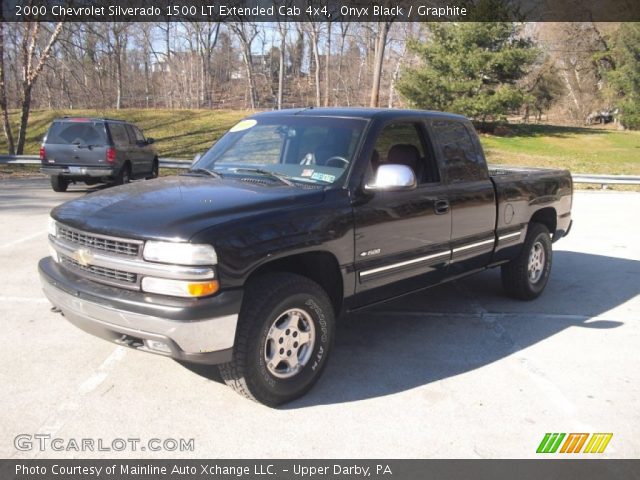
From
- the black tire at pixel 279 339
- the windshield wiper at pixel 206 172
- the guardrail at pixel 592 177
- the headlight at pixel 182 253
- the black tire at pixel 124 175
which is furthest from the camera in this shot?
the guardrail at pixel 592 177

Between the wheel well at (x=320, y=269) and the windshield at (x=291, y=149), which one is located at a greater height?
the windshield at (x=291, y=149)

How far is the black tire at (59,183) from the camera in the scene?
44.4 feet

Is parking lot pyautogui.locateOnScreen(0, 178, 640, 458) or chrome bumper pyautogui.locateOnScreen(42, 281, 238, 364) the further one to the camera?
parking lot pyautogui.locateOnScreen(0, 178, 640, 458)

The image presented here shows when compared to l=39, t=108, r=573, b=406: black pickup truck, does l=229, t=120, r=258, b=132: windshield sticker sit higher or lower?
higher

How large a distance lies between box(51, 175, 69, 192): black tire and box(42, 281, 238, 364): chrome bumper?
11.3 m

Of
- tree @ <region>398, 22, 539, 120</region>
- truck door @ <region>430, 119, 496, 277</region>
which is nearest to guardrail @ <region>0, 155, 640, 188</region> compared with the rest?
tree @ <region>398, 22, 539, 120</region>

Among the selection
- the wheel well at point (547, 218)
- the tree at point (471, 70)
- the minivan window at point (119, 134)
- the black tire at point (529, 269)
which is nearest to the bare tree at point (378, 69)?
the tree at point (471, 70)

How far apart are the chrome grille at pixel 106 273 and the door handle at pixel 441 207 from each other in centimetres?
244

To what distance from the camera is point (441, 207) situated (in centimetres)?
466

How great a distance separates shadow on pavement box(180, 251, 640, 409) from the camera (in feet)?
13.5

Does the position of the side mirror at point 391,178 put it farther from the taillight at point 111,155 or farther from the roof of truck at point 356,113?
the taillight at point 111,155

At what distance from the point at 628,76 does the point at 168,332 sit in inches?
1896

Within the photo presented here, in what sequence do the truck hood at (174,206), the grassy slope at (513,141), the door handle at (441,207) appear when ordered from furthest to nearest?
the grassy slope at (513,141)
the door handle at (441,207)
the truck hood at (174,206)

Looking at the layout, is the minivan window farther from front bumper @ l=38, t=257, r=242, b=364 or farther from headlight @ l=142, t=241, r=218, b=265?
headlight @ l=142, t=241, r=218, b=265
